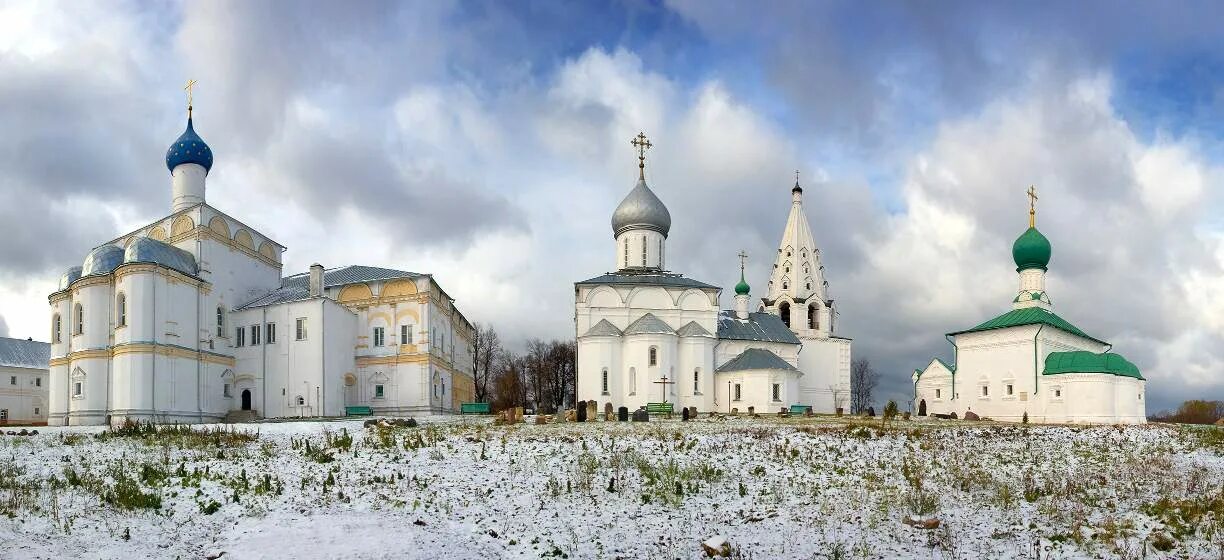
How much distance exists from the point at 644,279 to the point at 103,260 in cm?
2313

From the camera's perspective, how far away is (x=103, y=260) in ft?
115

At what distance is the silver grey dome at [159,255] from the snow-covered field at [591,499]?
15433mm

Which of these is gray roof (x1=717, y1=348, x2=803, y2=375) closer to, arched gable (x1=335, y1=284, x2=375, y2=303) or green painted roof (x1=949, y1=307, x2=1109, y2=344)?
green painted roof (x1=949, y1=307, x2=1109, y2=344)

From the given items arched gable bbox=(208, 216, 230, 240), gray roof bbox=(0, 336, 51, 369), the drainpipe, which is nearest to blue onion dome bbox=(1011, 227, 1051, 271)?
the drainpipe

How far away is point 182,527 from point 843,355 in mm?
41549

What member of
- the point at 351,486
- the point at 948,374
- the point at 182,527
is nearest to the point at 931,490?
the point at 351,486

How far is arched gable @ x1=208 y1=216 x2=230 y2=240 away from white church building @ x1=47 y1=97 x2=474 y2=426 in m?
0.06

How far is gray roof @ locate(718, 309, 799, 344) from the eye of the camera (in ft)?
148

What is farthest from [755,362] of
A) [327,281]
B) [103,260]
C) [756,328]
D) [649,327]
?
[103,260]

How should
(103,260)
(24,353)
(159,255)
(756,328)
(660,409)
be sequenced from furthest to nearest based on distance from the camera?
(24,353) → (756,328) → (103,260) → (159,255) → (660,409)

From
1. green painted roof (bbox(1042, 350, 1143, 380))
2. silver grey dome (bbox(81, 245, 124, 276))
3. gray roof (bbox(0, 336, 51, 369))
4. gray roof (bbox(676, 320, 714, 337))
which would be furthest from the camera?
gray roof (bbox(0, 336, 51, 369))

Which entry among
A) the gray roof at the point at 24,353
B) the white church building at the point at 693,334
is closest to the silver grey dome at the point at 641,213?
the white church building at the point at 693,334

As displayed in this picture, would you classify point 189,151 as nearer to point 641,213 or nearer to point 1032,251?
point 641,213

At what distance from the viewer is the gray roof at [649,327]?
134ft
